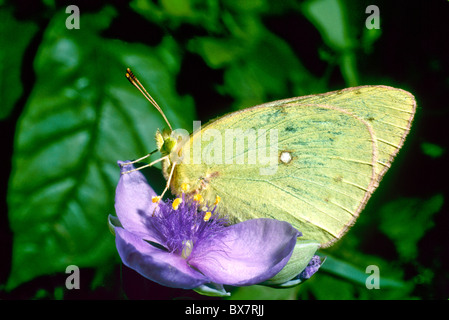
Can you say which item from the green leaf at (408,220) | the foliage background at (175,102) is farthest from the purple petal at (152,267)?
the green leaf at (408,220)

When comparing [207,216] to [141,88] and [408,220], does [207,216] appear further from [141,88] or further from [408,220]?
[408,220]

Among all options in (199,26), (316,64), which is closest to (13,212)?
(199,26)

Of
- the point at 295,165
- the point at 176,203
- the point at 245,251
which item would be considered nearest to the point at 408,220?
the point at 295,165

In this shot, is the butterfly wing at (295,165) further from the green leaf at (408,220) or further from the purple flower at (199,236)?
the green leaf at (408,220)

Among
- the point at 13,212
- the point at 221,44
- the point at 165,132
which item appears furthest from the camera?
the point at 221,44

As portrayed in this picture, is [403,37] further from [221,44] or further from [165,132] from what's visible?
[165,132]
